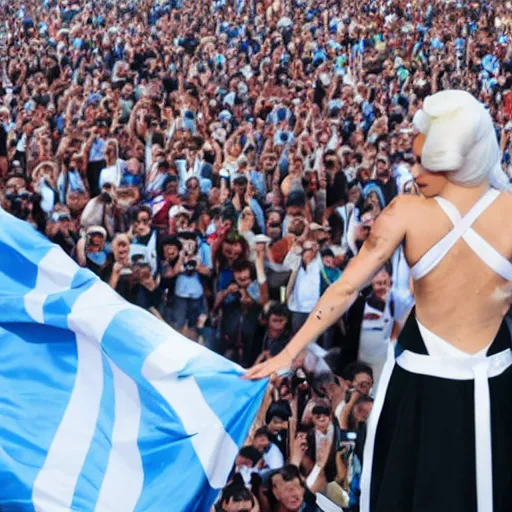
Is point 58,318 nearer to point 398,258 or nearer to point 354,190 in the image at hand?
point 398,258

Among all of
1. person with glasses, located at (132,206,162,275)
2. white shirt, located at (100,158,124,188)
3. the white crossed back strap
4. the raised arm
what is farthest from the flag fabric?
white shirt, located at (100,158,124,188)

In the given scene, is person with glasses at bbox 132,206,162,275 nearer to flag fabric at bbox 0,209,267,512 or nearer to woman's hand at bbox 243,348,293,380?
flag fabric at bbox 0,209,267,512

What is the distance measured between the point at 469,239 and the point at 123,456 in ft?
3.78

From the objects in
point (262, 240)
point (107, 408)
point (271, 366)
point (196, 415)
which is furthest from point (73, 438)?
point (262, 240)

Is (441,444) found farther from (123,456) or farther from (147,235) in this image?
(147,235)

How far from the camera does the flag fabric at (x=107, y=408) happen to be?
2.81 metres

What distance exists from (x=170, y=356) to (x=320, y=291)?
83.9 inches

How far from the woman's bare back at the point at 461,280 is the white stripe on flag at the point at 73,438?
108 centimetres

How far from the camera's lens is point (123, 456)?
2.97m

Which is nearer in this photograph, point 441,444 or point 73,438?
point 441,444

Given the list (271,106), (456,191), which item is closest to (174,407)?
(456,191)

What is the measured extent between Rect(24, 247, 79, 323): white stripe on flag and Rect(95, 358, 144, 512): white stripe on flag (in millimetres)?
394

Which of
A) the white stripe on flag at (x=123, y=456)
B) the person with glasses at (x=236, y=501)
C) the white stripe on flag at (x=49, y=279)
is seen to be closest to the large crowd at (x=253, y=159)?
the person with glasses at (x=236, y=501)

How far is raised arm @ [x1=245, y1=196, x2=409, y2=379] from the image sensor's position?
2.37m
